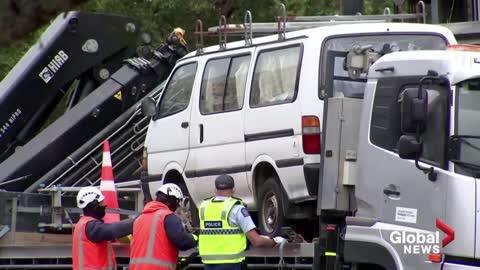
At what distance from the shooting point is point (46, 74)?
13.7 m

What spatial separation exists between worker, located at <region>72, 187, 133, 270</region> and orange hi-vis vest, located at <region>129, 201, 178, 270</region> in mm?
344

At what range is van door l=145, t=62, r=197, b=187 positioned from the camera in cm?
1141

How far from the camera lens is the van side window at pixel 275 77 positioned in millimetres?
9719

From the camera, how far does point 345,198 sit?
9062 mm

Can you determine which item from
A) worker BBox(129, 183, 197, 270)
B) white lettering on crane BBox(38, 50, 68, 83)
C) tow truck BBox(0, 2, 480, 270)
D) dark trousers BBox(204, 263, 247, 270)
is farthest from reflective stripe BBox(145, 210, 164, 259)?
white lettering on crane BBox(38, 50, 68, 83)

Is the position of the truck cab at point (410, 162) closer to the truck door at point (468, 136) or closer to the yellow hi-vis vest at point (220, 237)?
the truck door at point (468, 136)

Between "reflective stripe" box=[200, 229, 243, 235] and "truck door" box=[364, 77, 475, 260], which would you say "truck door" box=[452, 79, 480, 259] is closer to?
"truck door" box=[364, 77, 475, 260]

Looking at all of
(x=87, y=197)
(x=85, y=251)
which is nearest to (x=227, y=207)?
(x=87, y=197)

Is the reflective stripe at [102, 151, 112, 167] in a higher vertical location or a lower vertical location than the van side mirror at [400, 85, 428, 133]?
lower

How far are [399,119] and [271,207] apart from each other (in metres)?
2.17

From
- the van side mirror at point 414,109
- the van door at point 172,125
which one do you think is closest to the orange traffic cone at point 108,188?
the van door at point 172,125

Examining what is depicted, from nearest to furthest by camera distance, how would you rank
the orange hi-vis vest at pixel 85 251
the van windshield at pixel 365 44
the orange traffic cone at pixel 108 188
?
the van windshield at pixel 365 44, the orange hi-vis vest at pixel 85 251, the orange traffic cone at pixel 108 188

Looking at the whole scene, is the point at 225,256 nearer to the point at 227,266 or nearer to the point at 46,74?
the point at 227,266

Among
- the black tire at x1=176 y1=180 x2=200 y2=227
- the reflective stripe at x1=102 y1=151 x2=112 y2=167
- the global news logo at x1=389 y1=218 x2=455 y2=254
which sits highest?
the reflective stripe at x1=102 y1=151 x2=112 y2=167
